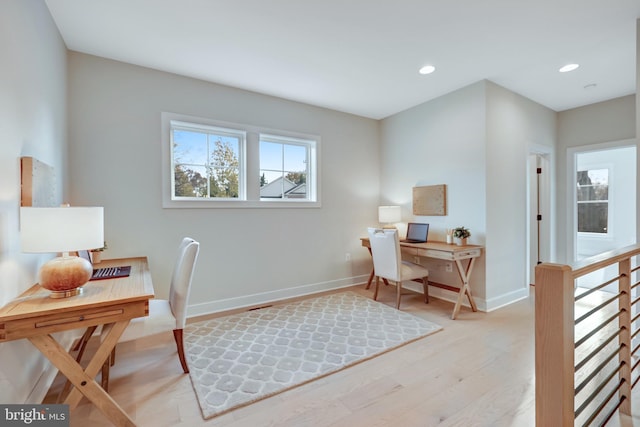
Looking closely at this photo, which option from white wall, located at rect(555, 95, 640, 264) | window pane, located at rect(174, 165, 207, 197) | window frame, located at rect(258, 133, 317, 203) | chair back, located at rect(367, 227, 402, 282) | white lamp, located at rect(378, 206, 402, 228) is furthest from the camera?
white lamp, located at rect(378, 206, 402, 228)

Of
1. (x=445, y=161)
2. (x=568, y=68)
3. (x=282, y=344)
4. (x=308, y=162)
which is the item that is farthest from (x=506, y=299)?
(x=308, y=162)

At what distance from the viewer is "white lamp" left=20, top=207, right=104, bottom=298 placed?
132 cm

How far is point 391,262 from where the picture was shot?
130 inches

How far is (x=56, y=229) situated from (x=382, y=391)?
6.70 ft

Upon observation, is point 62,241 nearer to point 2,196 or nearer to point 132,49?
point 2,196

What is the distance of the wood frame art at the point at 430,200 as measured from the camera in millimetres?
3621

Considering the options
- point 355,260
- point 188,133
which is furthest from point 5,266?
point 355,260

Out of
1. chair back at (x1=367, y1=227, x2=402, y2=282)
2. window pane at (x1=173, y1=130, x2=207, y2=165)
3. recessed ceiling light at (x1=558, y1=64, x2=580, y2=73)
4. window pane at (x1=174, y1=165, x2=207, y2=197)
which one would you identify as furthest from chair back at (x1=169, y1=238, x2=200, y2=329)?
recessed ceiling light at (x1=558, y1=64, x2=580, y2=73)

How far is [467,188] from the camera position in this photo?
11.1 ft

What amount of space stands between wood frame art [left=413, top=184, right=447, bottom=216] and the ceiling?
125 centimetres

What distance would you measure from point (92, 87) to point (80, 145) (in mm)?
557

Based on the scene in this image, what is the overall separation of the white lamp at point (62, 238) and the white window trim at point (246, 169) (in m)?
1.57

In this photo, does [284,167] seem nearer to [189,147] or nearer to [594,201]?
[189,147]

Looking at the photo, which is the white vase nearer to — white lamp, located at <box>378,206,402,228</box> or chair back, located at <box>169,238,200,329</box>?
white lamp, located at <box>378,206,402,228</box>
